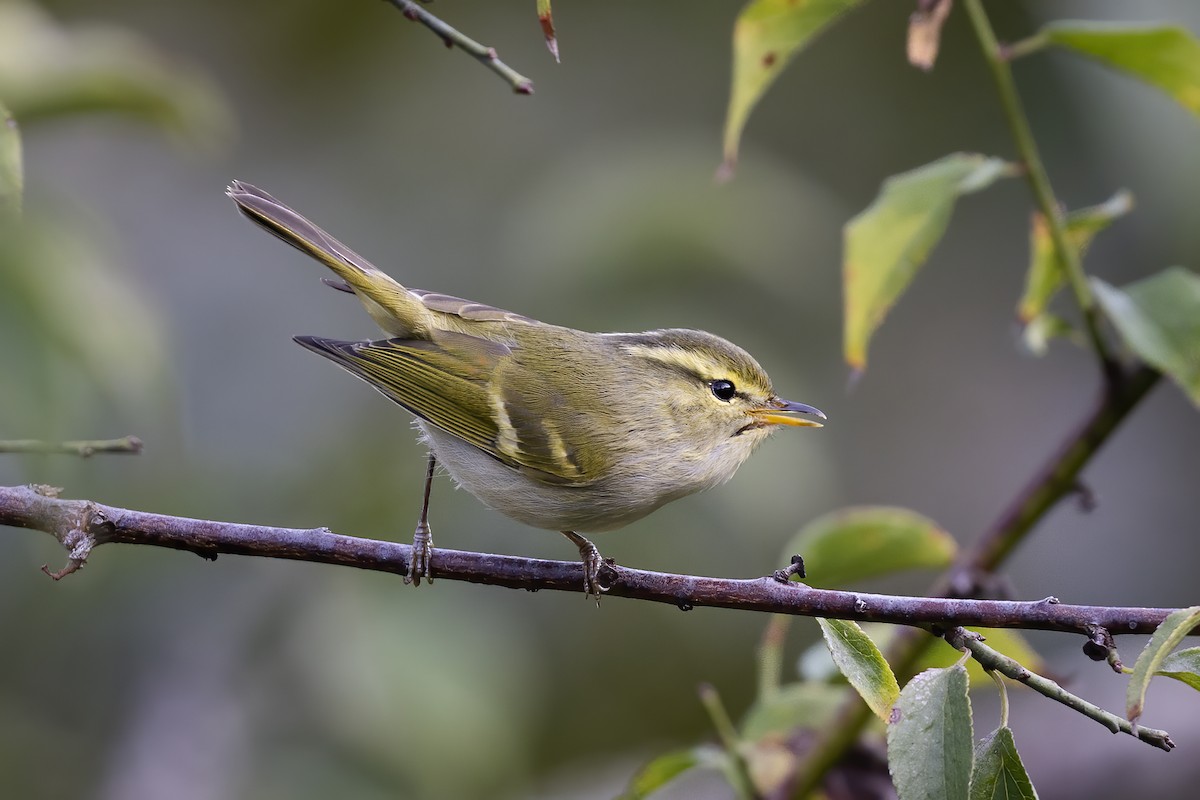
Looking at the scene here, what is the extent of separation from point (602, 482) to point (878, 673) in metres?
1.15

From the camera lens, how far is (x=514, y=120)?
6.72m

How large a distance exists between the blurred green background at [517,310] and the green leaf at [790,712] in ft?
2.71

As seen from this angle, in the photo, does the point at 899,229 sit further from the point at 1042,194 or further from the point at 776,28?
the point at 776,28

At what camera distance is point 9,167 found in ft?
4.80

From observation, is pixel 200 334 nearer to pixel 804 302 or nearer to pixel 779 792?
pixel 804 302

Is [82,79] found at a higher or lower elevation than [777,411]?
higher

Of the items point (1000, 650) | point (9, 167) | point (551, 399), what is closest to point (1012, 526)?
point (1000, 650)

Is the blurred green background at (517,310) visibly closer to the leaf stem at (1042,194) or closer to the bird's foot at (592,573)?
the bird's foot at (592,573)

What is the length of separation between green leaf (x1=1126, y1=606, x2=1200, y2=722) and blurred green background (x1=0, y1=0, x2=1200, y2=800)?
1.68 meters

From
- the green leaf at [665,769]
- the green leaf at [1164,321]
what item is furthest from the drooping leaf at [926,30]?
the green leaf at [665,769]

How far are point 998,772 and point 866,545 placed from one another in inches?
30.2

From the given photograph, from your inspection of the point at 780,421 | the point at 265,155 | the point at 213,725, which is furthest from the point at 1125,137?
the point at 265,155

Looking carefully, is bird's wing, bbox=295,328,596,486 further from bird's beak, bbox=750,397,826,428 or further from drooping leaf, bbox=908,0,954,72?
drooping leaf, bbox=908,0,954,72

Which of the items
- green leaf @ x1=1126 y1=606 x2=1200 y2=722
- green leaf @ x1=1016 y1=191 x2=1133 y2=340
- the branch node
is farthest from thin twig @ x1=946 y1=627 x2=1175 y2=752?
green leaf @ x1=1016 y1=191 x2=1133 y2=340
